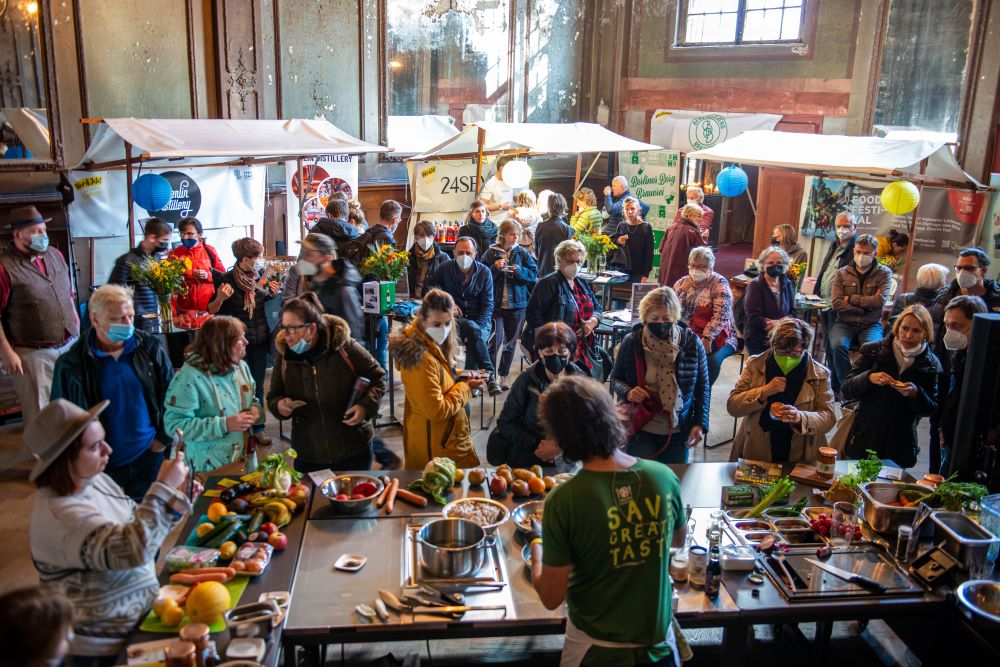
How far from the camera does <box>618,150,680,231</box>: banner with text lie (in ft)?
44.0

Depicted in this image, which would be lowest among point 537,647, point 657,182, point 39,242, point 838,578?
point 537,647

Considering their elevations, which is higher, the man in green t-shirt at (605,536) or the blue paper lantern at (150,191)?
the blue paper lantern at (150,191)

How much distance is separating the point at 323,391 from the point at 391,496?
0.86m

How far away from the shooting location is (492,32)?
14.3m

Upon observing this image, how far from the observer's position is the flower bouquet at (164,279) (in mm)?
7008

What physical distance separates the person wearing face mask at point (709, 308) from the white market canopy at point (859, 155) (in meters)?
1.96

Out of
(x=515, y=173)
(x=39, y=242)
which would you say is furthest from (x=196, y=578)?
(x=515, y=173)

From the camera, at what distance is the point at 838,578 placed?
387cm

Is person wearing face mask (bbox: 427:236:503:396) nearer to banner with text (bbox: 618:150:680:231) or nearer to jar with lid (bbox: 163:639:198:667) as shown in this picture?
jar with lid (bbox: 163:639:198:667)

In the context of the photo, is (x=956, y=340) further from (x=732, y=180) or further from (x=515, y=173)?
(x=515, y=173)

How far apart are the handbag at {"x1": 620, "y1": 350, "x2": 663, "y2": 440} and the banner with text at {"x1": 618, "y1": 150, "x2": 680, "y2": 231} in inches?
327

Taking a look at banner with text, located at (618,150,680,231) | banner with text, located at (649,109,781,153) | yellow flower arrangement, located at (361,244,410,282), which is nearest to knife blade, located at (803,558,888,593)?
yellow flower arrangement, located at (361,244,410,282)

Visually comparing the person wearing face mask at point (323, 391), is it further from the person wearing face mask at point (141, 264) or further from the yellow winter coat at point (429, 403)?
the person wearing face mask at point (141, 264)

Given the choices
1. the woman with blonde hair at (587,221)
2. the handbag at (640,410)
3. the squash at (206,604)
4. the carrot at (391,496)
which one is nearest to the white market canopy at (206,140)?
the woman with blonde hair at (587,221)
